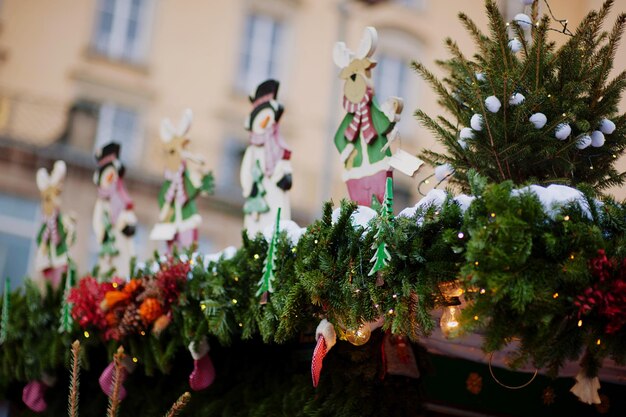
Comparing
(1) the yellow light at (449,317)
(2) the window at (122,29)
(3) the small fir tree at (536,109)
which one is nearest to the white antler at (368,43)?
(3) the small fir tree at (536,109)

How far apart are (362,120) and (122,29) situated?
12983 millimetres

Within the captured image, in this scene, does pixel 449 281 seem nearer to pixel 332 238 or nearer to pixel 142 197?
pixel 332 238

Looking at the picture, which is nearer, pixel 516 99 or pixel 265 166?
pixel 516 99

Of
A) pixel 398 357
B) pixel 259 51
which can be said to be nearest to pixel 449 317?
pixel 398 357

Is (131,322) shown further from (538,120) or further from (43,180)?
(538,120)

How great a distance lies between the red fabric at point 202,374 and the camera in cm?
615

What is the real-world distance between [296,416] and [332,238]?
4.46 ft

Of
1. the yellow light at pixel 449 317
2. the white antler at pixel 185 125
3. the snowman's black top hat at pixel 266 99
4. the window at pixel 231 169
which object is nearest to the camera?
Answer: the yellow light at pixel 449 317

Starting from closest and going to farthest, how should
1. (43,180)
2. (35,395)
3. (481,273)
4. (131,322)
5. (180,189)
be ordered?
1. (481,273)
2. (131,322)
3. (180,189)
4. (35,395)
5. (43,180)

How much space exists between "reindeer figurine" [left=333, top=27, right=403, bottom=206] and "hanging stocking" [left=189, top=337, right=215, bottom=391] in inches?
51.1

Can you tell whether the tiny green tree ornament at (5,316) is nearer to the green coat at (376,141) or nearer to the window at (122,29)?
the green coat at (376,141)

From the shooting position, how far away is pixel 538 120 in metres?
5.02

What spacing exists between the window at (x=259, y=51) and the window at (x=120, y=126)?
2263 mm

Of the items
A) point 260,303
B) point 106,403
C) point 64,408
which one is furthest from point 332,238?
point 64,408
